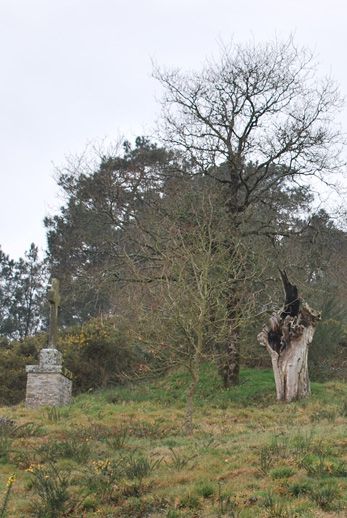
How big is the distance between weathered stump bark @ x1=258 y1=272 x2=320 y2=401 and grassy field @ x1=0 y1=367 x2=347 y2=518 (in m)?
1.94

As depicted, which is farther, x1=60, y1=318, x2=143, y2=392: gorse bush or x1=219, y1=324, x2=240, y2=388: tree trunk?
x1=60, y1=318, x2=143, y2=392: gorse bush

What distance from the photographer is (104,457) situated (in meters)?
9.44

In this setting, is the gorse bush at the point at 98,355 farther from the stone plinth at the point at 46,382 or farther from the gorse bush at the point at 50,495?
the gorse bush at the point at 50,495

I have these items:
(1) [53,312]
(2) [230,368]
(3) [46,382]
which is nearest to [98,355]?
(1) [53,312]

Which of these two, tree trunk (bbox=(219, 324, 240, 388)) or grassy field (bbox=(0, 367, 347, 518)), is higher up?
tree trunk (bbox=(219, 324, 240, 388))

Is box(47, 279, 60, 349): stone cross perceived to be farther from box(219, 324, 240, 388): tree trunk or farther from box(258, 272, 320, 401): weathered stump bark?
box(258, 272, 320, 401): weathered stump bark

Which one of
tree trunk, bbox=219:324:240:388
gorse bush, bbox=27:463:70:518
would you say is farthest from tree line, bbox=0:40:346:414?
gorse bush, bbox=27:463:70:518

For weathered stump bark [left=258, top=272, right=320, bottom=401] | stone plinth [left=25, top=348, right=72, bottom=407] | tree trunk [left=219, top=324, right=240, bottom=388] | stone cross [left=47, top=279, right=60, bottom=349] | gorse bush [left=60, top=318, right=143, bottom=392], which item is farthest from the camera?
gorse bush [left=60, top=318, right=143, bottom=392]

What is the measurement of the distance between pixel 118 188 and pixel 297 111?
569 cm

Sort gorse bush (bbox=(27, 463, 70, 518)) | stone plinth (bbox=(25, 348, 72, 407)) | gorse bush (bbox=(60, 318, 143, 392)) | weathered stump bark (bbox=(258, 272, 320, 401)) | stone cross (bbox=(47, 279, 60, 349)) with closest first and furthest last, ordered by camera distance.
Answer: gorse bush (bbox=(27, 463, 70, 518)), stone plinth (bbox=(25, 348, 72, 407)), weathered stump bark (bbox=(258, 272, 320, 401)), stone cross (bbox=(47, 279, 60, 349)), gorse bush (bbox=(60, 318, 143, 392))

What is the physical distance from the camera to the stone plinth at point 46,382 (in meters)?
15.8

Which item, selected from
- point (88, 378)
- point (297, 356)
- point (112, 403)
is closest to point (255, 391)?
point (297, 356)

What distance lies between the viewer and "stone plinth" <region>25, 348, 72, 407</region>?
15836mm

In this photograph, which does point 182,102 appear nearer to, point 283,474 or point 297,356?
point 297,356
